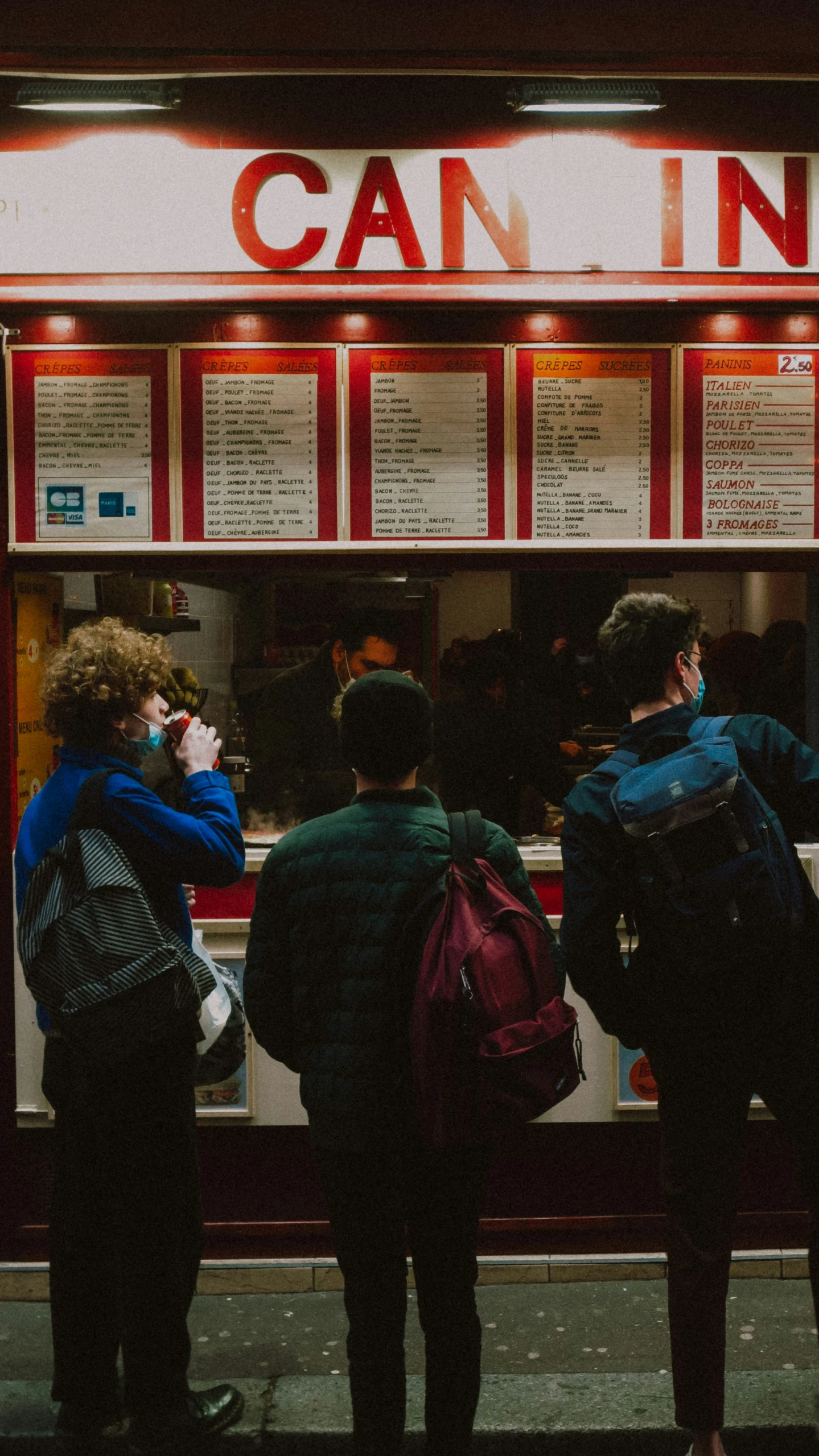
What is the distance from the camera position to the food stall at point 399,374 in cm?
453

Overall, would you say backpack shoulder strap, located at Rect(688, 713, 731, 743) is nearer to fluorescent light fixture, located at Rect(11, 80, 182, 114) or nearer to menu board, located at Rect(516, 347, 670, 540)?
menu board, located at Rect(516, 347, 670, 540)

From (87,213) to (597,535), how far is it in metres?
2.13

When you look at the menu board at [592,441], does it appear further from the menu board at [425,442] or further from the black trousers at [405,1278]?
the black trousers at [405,1278]

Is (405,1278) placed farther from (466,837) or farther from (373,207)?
(373,207)

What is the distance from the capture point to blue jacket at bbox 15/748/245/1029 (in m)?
3.31

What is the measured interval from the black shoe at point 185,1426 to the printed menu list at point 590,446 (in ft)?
9.65

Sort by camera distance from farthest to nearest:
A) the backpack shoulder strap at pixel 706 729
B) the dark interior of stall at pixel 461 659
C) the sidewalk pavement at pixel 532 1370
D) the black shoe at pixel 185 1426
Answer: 1. the dark interior of stall at pixel 461 659
2. the sidewalk pavement at pixel 532 1370
3. the black shoe at pixel 185 1426
4. the backpack shoulder strap at pixel 706 729

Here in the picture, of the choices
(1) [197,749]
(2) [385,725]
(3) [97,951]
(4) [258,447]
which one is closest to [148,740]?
(1) [197,749]

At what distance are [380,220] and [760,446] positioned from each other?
5.16 feet

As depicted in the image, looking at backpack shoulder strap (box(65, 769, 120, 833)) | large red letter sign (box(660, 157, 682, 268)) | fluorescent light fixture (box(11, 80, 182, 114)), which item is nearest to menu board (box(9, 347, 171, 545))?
fluorescent light fixture (box(11, 80, 182, 114))

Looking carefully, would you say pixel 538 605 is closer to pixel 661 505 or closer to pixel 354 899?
pixel 661 505

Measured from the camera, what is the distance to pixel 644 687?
3.28m

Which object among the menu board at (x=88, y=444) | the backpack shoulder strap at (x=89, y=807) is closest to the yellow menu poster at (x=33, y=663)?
the menu board at (x=88, y=444)

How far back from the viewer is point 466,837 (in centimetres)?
286
